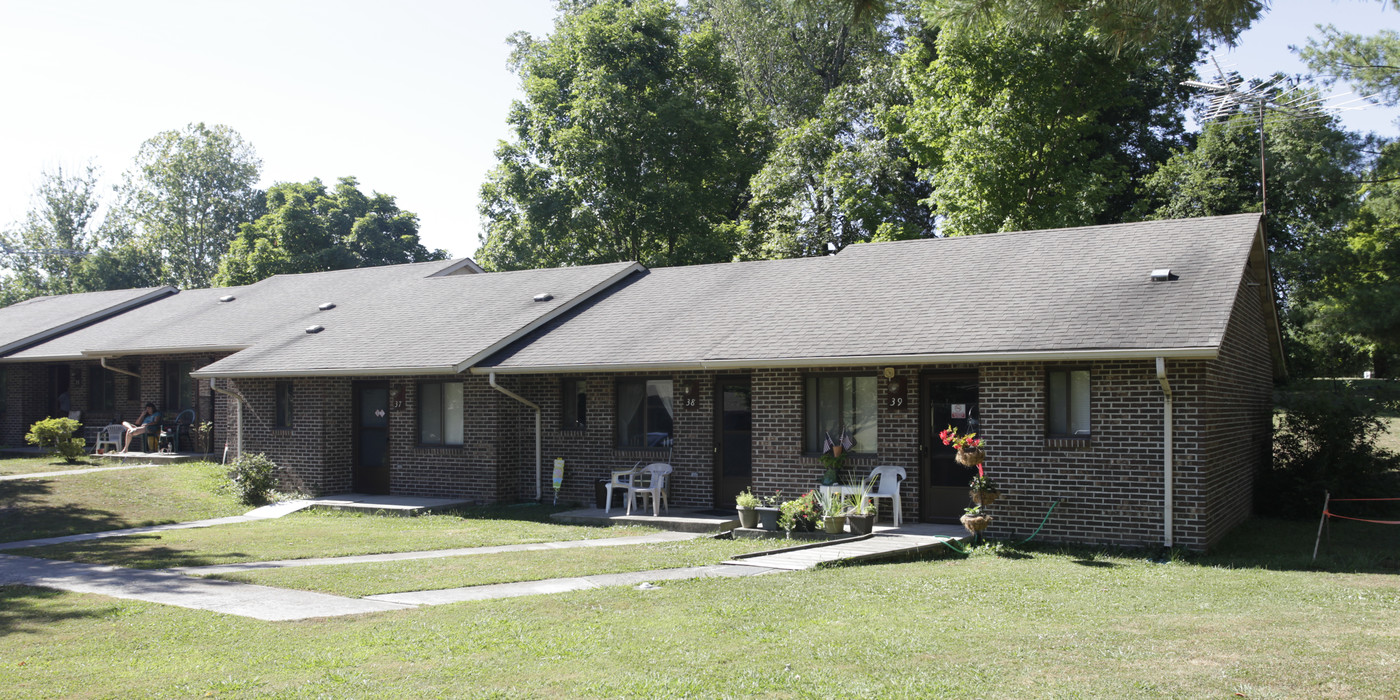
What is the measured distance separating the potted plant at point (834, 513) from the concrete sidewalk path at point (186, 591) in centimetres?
592

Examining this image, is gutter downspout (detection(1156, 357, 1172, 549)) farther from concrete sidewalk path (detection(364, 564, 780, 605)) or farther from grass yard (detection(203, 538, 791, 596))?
concrete sidewalk path (detection(364, 564, 780, 605))

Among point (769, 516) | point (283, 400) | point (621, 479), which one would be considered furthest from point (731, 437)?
point (283, 400)

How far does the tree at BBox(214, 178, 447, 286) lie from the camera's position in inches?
1700

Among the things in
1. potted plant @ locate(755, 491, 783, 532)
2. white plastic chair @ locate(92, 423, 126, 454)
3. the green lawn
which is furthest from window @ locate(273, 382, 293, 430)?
potted plant @ locate(755, 491, 783, 532)

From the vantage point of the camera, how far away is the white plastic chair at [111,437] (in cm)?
2362

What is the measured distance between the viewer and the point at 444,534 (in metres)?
14.1

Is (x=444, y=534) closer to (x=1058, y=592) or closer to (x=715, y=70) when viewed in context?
(x=1058, y=592)

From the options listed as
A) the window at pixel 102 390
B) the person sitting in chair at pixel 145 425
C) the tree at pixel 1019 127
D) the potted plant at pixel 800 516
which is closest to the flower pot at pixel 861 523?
the potted plant at pixel 800 516

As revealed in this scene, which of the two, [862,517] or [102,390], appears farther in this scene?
[102,390]

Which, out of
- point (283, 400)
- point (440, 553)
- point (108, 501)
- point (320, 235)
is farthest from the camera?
point (320, 235)

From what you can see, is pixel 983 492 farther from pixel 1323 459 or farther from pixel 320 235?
pixel 320 235

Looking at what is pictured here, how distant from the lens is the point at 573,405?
17234 mm

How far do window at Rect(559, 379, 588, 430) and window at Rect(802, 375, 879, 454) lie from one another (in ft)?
13.7

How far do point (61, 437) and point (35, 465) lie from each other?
2.76 ft
